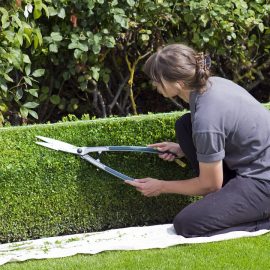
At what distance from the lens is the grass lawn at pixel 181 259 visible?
3490 mm

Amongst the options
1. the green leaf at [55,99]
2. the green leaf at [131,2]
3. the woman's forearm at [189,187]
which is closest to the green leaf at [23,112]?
the green leaf at [55,99]

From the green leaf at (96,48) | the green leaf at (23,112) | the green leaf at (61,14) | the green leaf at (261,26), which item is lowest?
the green leaf at (23,112)

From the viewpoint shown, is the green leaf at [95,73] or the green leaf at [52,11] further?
the green leaf at [95,73]

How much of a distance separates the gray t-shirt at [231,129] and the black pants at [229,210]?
0.07 m

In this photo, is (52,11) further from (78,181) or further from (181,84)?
(181,84)

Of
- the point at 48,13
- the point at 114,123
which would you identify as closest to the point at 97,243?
the point at 114,123

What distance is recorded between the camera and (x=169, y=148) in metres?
4.36

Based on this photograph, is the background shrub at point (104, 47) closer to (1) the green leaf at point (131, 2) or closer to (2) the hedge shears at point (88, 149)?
(1) the green leaf at point (131, 2)

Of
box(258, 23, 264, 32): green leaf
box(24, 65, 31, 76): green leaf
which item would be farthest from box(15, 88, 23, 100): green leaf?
box(258, 23, 264, 32): green leaf

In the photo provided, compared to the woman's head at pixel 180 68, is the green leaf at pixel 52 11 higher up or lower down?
lower down

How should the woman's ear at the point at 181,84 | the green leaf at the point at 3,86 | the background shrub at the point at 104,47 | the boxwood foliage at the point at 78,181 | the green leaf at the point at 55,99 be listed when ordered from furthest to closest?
the green leaf at the point at 55,99 < the background shrub at the point at 104,47 < the green leaf at the point at 3,86 < the boxwood foliage at the point at 78,181 < the woman's ear at the point at 181,84

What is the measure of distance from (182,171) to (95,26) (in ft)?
5.13

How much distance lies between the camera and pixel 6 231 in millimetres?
4266

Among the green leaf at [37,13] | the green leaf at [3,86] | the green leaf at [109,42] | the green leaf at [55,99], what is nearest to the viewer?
the green leaf at [37,13]
